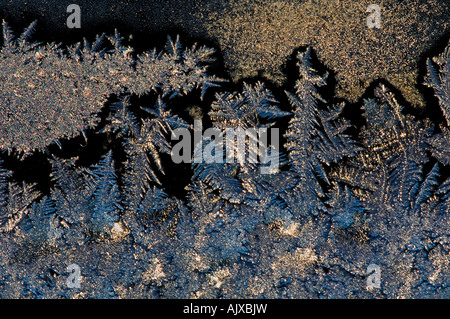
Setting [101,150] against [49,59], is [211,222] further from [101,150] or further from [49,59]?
[49,59]

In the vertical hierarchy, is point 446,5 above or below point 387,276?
above

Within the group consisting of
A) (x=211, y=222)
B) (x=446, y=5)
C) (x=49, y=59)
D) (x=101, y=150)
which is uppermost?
(x=446, y=5)

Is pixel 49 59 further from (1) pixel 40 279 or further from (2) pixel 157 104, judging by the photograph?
(1) pixel 40 279
